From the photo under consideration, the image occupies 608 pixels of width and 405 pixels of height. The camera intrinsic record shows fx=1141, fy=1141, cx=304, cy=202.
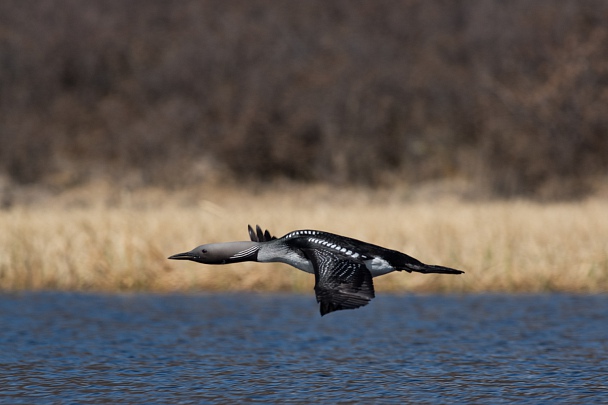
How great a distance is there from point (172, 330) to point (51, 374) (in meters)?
3.21

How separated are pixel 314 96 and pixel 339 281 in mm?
29633

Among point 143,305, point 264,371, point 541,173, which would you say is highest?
point 541,173

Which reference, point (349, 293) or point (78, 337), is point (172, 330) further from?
point (349, 293)

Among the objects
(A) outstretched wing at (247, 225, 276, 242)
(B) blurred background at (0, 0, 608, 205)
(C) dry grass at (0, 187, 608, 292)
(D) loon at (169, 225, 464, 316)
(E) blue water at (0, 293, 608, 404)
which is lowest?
(E) blue water at (0, 293, 608, 404)

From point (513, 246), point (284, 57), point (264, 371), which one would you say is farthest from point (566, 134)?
point (264, 371)

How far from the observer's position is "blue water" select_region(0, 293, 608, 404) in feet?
32.2

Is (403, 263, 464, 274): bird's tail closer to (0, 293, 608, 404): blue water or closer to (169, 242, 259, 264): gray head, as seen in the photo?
(169, 242, 259, 264): gray head

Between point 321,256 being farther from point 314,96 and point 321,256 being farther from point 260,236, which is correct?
point 314,96

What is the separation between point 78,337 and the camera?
43.9 ft

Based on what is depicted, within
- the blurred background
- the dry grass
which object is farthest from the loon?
the blurred background

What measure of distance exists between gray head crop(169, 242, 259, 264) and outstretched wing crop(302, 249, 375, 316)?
0.44m

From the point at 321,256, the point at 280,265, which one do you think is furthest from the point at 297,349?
the point at 280,265

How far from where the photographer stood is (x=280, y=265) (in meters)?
17.3

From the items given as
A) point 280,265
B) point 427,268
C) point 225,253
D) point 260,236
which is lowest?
point 427,268
